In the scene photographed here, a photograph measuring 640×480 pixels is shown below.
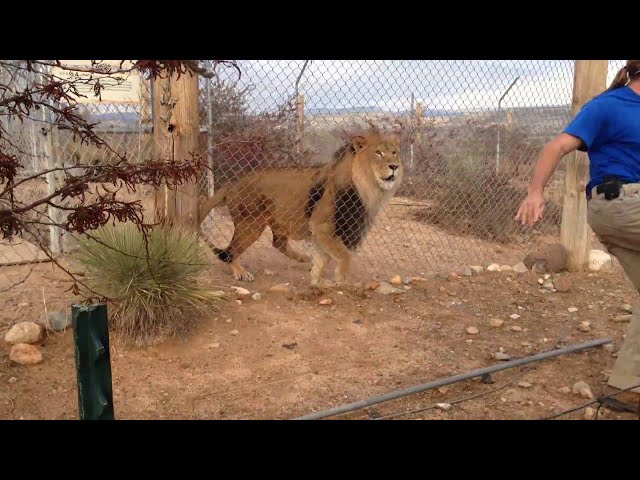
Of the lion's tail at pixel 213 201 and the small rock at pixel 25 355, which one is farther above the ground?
the lion's tail at pixel 213 201

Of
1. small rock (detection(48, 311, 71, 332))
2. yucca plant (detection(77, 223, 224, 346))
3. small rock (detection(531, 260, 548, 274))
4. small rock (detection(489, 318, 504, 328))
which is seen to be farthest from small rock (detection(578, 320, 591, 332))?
small rock (detection(48, 311, 71, 332))

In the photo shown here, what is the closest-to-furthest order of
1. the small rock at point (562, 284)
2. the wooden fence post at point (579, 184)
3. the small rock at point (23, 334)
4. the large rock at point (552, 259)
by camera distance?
the small rock at point (23, 334) < the small rock at point (562, 284) < the wooden fence post at point (579, 184) < the large rock at point (552, 259)

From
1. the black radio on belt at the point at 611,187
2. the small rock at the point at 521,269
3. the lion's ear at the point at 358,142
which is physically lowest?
the small rock at the point at 521,269

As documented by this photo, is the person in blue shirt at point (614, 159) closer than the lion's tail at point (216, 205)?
Yes

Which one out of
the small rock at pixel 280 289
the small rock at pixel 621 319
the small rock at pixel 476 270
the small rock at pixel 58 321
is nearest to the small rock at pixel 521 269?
the small rock at pixel 476 270

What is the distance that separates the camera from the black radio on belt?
3318 millimetres

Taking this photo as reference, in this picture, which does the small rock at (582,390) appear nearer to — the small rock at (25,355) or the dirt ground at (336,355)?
the dirt ground at (336,355)

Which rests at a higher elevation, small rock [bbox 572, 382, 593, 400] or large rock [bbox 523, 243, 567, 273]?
large rock [bbox 523, 243, 567, 273]

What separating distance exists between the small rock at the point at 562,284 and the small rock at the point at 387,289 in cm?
157

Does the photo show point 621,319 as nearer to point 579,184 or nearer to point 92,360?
point 579,184

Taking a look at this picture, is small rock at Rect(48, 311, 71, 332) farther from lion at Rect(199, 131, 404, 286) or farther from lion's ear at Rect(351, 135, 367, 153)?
lion's ear at Rect(351, 135, 367, 153)

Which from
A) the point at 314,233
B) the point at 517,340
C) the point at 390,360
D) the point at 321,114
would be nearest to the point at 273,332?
the point at 390,360

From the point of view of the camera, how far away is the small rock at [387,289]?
5.74 m

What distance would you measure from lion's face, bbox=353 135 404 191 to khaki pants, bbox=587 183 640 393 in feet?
8.81
